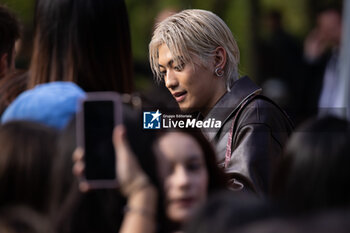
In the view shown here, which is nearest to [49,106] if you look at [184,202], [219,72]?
[184,202]

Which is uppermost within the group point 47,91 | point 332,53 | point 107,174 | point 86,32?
point 86,32

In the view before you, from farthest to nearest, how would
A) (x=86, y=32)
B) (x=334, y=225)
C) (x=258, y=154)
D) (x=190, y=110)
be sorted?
(x=190, y=110) < (x=258, y=154) < (x=86, y=32) < (x=334, y=225)

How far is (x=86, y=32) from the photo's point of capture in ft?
8.17

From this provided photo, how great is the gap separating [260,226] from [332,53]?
613 centimetres

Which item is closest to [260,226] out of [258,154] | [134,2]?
[258,154]

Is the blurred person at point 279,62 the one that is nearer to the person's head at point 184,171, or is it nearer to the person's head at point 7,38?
the person's head at point 7,38

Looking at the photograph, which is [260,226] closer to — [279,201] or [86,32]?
[279,201]

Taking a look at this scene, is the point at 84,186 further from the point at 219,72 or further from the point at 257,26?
the point at 257,26

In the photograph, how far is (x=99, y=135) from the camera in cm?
204

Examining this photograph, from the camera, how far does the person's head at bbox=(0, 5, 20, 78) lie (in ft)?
10.4

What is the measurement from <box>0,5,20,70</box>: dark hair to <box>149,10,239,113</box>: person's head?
1.99 ft

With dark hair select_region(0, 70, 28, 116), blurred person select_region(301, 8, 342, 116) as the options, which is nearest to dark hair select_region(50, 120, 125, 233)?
dark hair select_region(0, 70, 28, 116)

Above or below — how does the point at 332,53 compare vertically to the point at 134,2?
below

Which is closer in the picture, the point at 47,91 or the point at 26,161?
the point at 26,161
